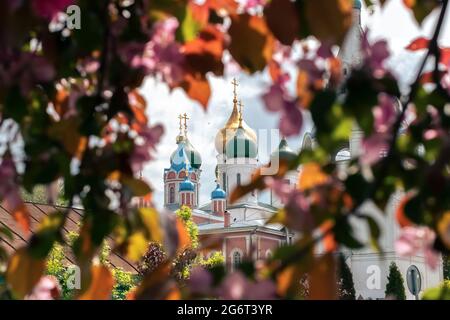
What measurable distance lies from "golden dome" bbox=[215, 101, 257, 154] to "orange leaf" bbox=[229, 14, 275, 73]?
25.4 m

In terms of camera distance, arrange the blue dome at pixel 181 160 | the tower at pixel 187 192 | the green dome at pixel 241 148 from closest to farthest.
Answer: the green dome at pixel 241 148, the tower at pixel 187 192, the blue dome at pixel 181 160

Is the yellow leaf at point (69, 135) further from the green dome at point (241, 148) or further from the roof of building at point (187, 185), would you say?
the roof of building at point (187, 185)

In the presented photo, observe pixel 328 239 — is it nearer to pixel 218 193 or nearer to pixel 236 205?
pixel 236 205

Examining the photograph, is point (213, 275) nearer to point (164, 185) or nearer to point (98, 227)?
point (98, 227)

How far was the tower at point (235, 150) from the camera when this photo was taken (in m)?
26.4

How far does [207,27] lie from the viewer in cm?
81

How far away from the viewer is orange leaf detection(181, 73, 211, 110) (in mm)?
835

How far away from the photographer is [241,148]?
27.0 meters

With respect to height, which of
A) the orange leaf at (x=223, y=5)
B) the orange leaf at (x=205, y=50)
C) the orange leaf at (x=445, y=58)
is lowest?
the orange leaf at (x=205, y=50)

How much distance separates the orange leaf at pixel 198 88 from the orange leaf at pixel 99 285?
→ 20 centimetres

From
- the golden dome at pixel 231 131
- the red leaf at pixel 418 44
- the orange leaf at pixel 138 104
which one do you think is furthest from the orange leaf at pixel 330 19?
the golden dome at pixel 231 131

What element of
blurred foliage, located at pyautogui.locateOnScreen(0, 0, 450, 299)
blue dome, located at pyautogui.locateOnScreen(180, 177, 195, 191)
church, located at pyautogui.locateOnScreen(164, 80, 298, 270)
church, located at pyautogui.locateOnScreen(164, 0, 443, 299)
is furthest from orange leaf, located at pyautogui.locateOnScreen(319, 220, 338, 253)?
blue dome, located at pyautogui.locateOnScreen(180, 177, 195, 191)
